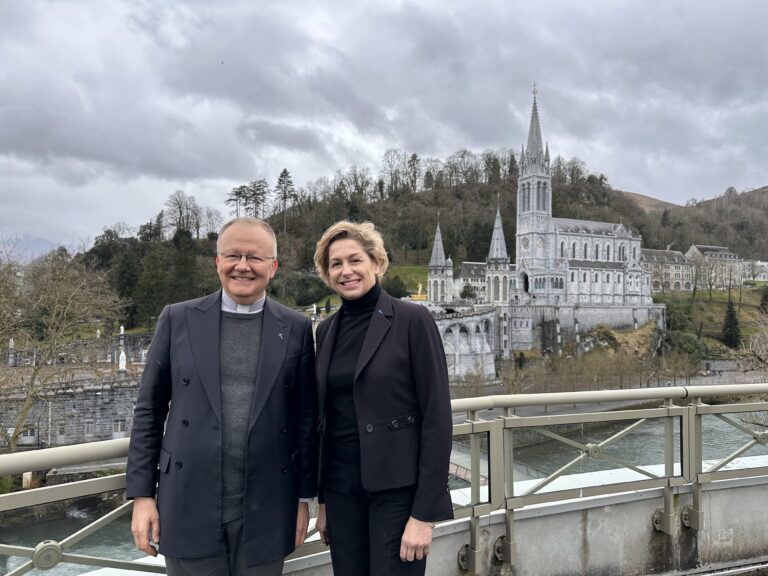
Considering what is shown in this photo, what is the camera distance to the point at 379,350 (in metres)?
2.27

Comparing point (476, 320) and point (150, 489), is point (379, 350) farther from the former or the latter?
point (476, 320)

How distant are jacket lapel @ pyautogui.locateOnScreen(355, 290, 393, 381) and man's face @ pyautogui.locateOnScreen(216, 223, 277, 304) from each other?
0.48 meters

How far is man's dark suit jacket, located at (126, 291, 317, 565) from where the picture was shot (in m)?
→ 2.11

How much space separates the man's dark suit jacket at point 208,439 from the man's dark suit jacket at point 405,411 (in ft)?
0.57

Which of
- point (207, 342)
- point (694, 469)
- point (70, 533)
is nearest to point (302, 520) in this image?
point (207, 342)

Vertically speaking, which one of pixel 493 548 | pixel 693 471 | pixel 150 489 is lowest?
pixel 493 548

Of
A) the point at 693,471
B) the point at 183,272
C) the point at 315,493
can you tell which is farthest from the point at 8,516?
the point at 183,272

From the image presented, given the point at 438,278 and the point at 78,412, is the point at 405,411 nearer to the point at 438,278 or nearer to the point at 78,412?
the point at 78,412

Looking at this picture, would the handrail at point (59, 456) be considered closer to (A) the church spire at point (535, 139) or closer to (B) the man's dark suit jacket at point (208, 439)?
(B) the man's dark suit jacket at point (208, 439)

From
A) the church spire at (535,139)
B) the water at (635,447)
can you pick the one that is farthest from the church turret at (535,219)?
the water at (635,447)

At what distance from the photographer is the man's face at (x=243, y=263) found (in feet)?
7.64

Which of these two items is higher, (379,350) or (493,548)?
(379,350)

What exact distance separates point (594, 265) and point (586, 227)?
5758 mm

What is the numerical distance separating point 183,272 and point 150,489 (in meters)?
46.7
